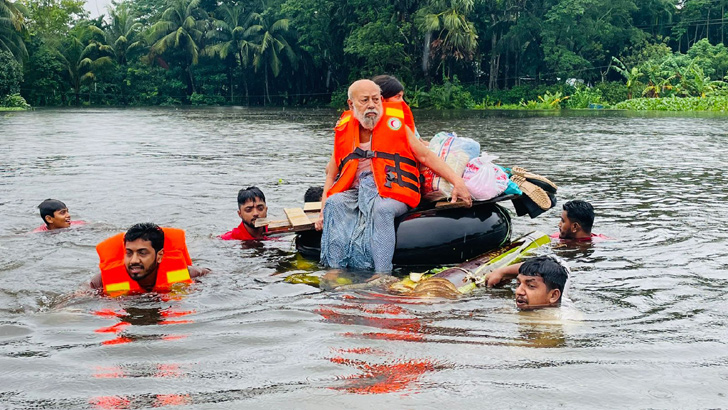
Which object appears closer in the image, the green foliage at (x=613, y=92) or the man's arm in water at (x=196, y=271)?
the man's arm in water at (x=196, y=271)

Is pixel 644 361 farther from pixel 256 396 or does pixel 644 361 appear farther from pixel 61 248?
pixel 61 248

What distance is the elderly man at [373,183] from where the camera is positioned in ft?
22.6

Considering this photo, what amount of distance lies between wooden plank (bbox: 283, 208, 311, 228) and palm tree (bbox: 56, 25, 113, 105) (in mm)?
52089

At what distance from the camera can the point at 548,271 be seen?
5.62m

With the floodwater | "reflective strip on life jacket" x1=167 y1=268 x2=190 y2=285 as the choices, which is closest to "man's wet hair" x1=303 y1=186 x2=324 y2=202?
the floodwater

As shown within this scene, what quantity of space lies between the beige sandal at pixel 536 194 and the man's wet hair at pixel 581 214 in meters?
0.91

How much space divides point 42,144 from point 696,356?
19508mm

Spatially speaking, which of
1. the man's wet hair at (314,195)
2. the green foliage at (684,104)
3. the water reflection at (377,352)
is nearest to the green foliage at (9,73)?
the green foliage at (684,104)

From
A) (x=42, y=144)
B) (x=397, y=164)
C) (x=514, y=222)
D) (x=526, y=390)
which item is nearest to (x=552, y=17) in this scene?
(x=42, y=144)

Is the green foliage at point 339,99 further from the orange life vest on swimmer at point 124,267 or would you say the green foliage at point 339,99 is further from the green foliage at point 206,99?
the orange life vest on swimmer at point 124,267

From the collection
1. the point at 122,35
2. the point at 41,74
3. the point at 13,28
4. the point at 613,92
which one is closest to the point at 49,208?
the point at 613,92

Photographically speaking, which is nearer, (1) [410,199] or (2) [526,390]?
(2) [526,390]

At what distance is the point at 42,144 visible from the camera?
20.8 metres

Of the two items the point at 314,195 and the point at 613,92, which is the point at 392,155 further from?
the point at 613,92
